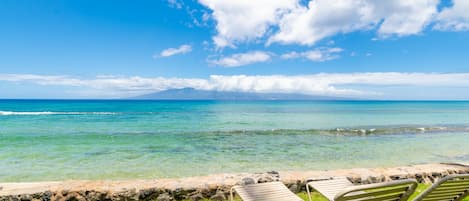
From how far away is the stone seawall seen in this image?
4758 mm

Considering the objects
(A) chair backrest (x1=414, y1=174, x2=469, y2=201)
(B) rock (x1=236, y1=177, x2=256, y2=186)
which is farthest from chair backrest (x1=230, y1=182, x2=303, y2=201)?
(A) chair backrest (x1=414, y1=174, x2=469, y2=201)

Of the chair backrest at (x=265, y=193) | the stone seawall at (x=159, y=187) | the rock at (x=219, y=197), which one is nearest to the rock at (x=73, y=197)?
the stone seawall at (x=159, y=187)

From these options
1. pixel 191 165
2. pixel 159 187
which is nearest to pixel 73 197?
pixel 159 187

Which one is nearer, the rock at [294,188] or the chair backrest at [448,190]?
the chair backrest at [448,190]

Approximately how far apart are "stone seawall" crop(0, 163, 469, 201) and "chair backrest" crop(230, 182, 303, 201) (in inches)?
42.9

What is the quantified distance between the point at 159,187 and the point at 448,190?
424 centimetres

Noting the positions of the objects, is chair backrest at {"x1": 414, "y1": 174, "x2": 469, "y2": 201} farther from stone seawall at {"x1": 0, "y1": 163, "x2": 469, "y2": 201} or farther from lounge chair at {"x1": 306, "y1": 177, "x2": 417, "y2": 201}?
stone seawall at {"x1": 0, "y1": 163, "x2": 469, "y2": 201}

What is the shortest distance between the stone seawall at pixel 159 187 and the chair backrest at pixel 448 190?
2309 mm

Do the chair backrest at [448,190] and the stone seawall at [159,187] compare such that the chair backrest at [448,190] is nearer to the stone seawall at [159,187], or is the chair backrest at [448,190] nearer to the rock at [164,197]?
the stone seawall at [159,187]

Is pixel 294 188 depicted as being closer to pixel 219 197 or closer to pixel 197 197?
pixel 219 197

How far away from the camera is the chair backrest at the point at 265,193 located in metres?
3.80

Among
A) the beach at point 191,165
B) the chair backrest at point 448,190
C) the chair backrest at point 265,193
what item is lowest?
the beach at point 191,165

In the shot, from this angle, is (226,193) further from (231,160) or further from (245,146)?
(245,146)

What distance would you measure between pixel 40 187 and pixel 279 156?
7.68m
